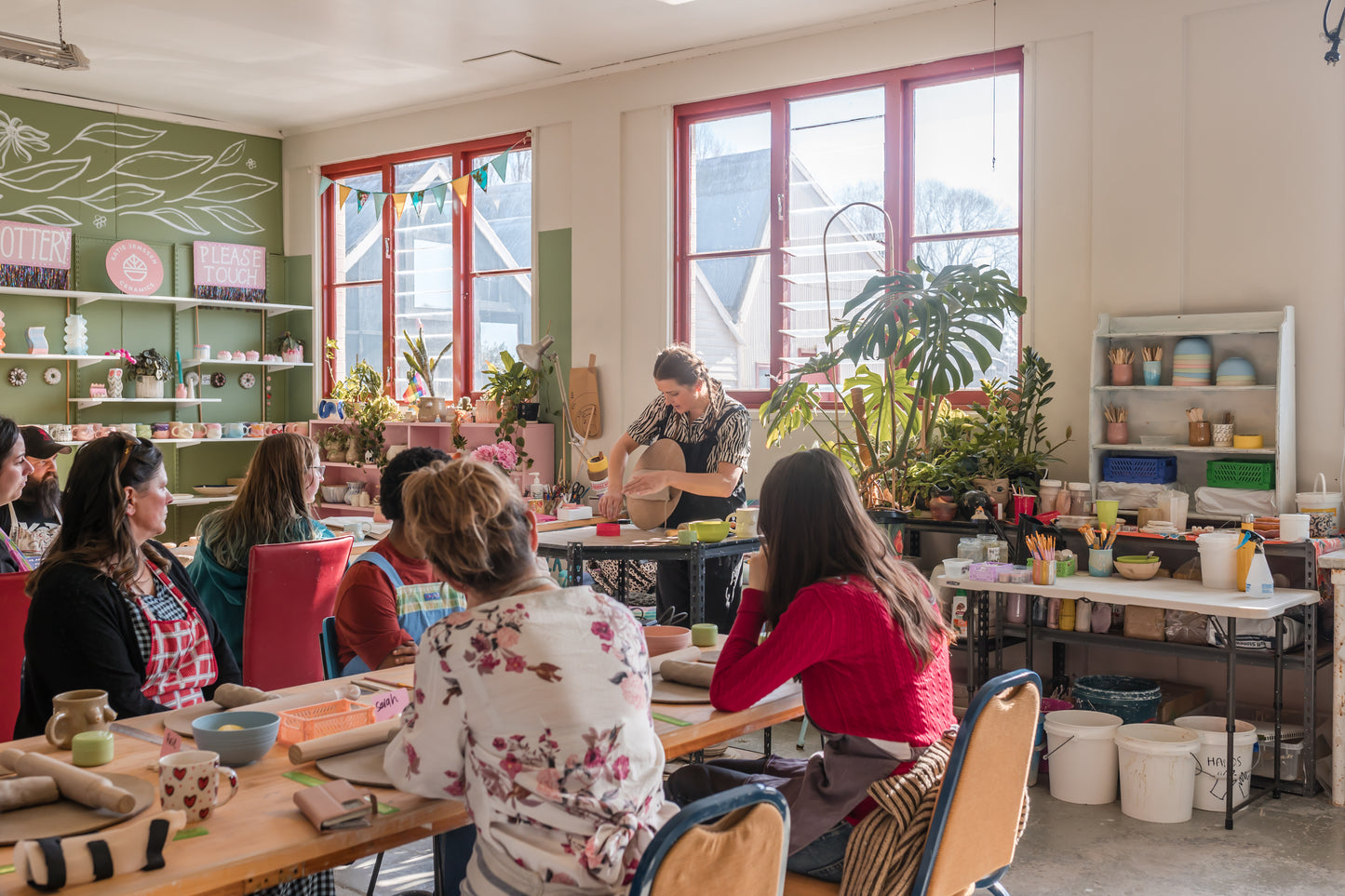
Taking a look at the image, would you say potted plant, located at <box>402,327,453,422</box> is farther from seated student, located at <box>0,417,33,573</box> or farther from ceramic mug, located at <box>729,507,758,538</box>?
seated student, located at <box>0,417,33,573</box>

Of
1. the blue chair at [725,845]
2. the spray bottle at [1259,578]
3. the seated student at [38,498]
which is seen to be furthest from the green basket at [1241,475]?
the seated student at [38,498]

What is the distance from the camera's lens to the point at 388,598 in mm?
2900

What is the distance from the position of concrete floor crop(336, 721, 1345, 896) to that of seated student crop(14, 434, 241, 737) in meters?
1.05

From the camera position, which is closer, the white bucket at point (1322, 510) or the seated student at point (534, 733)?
the seated student at point (534, 733)

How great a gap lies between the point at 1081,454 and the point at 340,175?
5956 millimetres

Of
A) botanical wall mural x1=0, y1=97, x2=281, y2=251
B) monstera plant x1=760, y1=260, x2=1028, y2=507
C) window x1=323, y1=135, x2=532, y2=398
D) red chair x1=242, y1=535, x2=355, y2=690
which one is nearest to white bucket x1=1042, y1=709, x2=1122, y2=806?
monstera plant x1=760, y1=260, x2=1028, y2=507

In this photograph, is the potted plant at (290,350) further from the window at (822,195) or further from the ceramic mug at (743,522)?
the ceramic mug at (743,522)

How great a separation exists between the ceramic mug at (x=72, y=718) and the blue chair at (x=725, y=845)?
3.84 ft

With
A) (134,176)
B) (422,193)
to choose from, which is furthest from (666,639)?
(134,176)

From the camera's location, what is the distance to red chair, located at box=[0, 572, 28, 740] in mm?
2928

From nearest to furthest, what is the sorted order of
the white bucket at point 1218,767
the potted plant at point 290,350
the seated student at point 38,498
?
the white bucket at point 1218,767 → the seated student at point 38,498 → the potted plant at point 290,350

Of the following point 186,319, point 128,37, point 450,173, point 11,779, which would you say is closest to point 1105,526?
point 11,779

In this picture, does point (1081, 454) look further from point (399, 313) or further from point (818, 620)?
point (399, 313)

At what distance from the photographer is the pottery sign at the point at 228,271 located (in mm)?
8531
